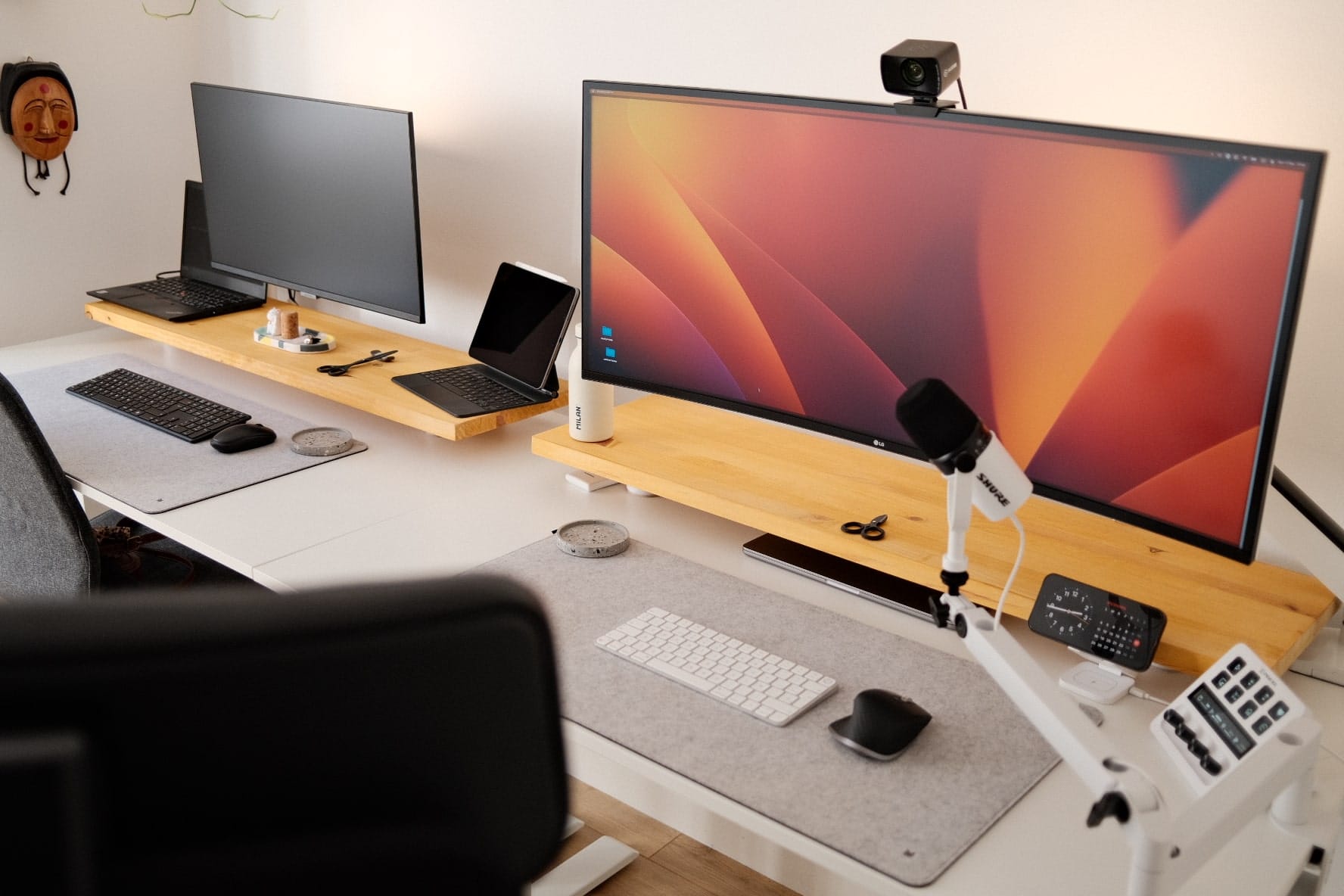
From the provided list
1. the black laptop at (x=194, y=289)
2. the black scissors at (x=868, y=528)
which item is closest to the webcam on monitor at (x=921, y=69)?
the black scissors at (x=868, y=528)

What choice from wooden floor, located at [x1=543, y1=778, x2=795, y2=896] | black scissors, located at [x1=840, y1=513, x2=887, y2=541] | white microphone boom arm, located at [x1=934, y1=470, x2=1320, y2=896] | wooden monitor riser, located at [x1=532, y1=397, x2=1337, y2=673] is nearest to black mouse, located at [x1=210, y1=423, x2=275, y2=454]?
wooden monitor riser, located at [x1=532, y1=397, x2=1337, y2=673]

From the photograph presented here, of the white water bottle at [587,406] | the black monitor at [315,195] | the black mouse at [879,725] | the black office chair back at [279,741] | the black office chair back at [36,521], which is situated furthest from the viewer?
the black monitor at [315,195]

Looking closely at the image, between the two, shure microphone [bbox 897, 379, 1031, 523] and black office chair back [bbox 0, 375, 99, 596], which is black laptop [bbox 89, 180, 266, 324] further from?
shure microphone [bbox 897, 379, 1031, 523]

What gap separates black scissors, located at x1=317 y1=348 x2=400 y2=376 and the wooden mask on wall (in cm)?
98

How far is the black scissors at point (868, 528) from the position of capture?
1.54 metres

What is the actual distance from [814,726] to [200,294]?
1.94 m

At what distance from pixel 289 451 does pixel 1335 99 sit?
1.57m

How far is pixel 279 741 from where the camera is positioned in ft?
2.00

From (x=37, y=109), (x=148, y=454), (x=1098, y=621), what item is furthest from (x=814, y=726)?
(x=37, y=109)

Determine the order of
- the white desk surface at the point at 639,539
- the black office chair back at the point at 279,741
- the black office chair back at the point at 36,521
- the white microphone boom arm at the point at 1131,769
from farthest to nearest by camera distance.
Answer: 1. the black office chair back at the point at 36,521
2. the white desk surface at the point at 639,539
3. the white microphone boom arm at the point at 1131,769
4. the black office chair back at the point at 279,741

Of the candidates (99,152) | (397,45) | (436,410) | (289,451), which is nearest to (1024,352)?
(436,410)

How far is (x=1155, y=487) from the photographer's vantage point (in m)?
1.33

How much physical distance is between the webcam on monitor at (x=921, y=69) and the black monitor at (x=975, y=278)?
0.13 feet

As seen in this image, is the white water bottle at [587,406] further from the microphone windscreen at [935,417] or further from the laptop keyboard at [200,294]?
the laptop keyboard at [200,294]
